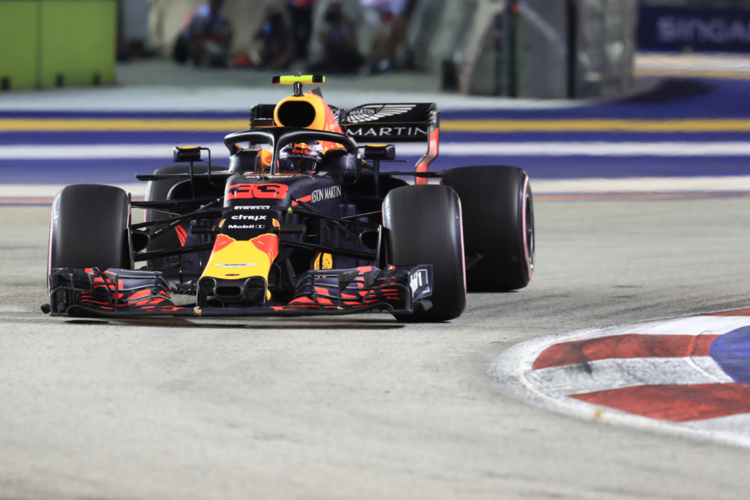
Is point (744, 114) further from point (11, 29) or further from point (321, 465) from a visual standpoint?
point (321, 465)

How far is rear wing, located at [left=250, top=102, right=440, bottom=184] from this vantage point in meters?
8.88

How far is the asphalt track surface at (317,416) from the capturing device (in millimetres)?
3959

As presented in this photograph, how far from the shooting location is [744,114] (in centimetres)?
1944

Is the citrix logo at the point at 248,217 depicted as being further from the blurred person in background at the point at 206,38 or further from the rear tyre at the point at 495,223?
the blurred person in background at the point at 206,38

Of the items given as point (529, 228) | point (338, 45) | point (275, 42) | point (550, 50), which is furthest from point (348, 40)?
point (529, 228)

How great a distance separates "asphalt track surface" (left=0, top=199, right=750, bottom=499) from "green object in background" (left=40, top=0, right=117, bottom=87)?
48.6 feet

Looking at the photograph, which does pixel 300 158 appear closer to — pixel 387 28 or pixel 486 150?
pixel 486 150

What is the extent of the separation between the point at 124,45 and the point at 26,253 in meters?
21.3

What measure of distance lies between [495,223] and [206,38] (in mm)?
20658

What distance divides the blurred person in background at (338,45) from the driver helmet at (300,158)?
1656cm

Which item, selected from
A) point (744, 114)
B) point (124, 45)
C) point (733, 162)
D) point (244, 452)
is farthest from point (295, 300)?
point (124, 45)

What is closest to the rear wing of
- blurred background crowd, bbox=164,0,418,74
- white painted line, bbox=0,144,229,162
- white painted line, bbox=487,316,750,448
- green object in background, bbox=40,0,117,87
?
white painted line, bbox=487,316,750,448

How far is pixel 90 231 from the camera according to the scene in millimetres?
6867

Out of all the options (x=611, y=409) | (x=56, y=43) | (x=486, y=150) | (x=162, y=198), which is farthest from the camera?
(x=56, y=43)
